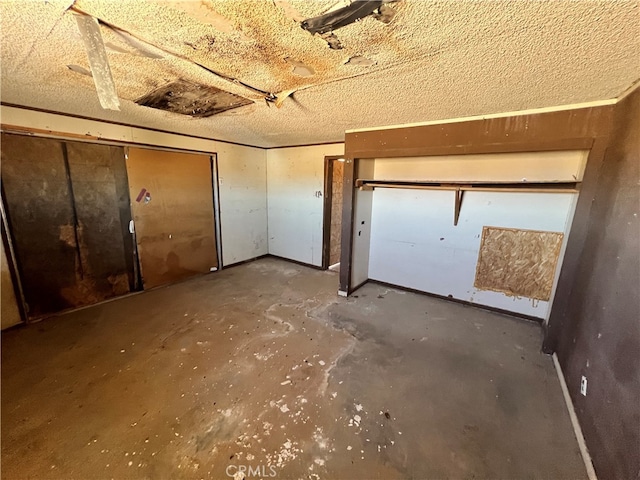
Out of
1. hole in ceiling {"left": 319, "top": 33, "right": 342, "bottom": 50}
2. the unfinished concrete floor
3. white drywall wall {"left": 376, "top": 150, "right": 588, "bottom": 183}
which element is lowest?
the unfinished concrete floor

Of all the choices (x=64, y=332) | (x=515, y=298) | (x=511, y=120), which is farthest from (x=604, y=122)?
(x=64, y=332)

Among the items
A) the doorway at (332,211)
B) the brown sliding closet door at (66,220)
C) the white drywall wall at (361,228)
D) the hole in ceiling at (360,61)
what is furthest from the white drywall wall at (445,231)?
the brown sliding closet door at (66,220)

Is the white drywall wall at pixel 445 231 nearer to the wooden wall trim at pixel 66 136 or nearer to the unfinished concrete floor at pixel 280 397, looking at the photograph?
the unfinished concrete floor at pixel 280 397

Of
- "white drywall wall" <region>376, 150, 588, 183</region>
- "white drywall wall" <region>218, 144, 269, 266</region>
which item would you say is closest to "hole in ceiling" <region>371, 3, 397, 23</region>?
"white drywall wall" <region>376, 150, 588, 183</region>

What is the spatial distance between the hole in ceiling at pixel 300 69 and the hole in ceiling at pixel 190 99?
658 mm

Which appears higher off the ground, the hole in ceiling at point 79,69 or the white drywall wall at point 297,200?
the hole in ceiling at point 79,69

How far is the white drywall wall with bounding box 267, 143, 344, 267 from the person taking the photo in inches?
165

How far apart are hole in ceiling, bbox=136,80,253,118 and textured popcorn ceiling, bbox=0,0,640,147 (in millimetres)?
88

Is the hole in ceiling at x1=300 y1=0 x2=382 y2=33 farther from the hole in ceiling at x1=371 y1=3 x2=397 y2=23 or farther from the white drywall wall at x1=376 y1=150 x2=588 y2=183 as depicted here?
the white drywall wall at x1=376 y1=150 x2=588 y2=183

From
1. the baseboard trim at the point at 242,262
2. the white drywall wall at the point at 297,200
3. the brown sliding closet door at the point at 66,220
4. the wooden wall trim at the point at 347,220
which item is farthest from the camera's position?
the baseboard trim at the point at 242,262

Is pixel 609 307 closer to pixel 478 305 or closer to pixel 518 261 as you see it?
pixel 518 261

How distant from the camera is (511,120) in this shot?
7.36ft

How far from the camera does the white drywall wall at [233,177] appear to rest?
2859mm

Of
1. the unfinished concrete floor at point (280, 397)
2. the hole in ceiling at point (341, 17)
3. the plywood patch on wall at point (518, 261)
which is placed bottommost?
the unfinished concrete floor at point (280, 397)
